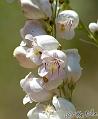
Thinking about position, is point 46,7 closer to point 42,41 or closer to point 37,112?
point 42,41

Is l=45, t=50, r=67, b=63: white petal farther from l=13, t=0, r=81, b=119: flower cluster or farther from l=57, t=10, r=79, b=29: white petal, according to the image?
l=57, t=10, r=79, b=29: white petal

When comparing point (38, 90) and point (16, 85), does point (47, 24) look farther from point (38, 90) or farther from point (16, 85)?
point (16, 85)

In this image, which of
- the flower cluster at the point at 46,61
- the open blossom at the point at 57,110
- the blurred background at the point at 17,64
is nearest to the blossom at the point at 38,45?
the flower cluster at the point at 46,61

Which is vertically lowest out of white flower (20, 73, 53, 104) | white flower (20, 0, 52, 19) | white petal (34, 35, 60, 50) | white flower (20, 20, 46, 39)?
white flower (20, 73, 53, 104)

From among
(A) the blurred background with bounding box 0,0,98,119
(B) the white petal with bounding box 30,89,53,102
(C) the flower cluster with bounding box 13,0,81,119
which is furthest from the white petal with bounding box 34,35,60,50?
(A) the blurred background with bounding box 0,0,98,119

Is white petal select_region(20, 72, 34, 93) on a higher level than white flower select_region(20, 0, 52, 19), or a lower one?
lower

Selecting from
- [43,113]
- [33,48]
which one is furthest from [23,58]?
[43,113]

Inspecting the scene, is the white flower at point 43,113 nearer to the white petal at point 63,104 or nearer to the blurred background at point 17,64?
the white petal at point 63,104

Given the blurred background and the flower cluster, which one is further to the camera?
the blurred background
